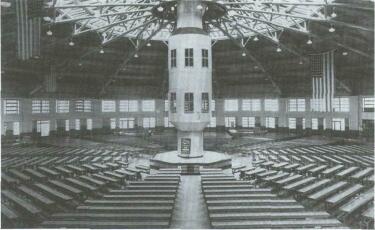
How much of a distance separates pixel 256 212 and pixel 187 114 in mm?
12292

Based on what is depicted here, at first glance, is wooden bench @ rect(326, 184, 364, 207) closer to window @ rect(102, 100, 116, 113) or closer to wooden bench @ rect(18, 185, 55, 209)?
wooden bench @ rect(18, 185, 55, 209)

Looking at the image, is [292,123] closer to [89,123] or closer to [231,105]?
[231,105]

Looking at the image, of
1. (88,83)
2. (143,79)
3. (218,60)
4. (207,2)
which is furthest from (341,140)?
(88,83)

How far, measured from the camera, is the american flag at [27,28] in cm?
1534

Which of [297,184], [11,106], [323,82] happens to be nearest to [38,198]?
[297,184]

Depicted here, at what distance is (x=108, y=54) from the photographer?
35812mm

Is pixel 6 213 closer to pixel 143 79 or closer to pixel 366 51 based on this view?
pixel 366 51

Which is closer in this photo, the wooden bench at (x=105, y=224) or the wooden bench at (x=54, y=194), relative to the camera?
the wooden bench at (x=105, y=224)

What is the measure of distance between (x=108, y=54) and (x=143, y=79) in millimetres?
7652

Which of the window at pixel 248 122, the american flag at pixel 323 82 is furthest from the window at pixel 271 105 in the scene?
the american flag at pixel 323 82

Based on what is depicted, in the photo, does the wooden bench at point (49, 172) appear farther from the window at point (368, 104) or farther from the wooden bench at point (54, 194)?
the window at point (368, 104)

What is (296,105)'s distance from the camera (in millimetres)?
40875

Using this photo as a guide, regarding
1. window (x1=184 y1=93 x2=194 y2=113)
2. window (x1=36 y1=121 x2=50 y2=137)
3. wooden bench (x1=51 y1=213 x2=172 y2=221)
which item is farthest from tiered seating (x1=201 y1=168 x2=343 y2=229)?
window (x1=36 y1=121 x2=50 y2=137)

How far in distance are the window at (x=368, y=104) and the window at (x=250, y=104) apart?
13114 millimetres
